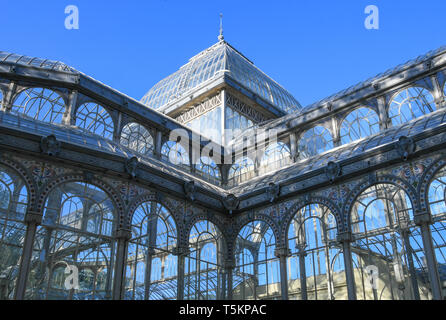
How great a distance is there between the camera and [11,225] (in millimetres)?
20812

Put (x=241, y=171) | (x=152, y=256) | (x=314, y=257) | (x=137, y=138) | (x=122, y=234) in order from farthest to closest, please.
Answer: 1. (x=241, y=171)
2. (x=137, y=138)
3. (x=314, y=257)
4. (x=152, y=256)
5. (x=122, y=234)

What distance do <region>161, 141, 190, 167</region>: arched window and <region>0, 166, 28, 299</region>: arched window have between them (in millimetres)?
12599

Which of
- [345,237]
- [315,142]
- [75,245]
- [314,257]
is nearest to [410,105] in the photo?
[315,142]

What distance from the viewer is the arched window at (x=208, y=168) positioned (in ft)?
113

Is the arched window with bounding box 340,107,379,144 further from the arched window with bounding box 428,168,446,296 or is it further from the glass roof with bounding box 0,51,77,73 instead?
the glass roof with bounding box 0,51,77,73

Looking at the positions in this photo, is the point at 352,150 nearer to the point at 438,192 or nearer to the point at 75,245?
the point at 438,192

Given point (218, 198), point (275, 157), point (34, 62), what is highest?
point (34, 62)

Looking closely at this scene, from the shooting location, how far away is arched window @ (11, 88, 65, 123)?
2783cm

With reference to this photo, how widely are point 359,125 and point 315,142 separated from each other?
11.2ft

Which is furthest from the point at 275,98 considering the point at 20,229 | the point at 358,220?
the point at 20,229

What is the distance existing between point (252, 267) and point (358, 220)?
7.39 m

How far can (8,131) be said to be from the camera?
21.2 meters

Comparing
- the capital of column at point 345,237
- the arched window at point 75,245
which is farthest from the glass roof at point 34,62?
the capital of column at point 345,237

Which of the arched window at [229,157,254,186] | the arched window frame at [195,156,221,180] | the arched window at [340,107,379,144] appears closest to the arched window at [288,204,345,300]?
the arched window at [340,107,379,144]
